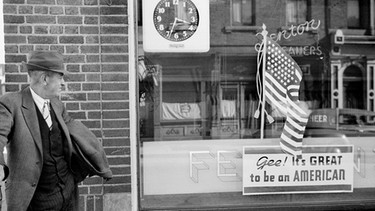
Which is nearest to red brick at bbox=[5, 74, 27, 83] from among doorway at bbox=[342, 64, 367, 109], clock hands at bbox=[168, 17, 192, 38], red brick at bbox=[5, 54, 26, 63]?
red brick at bbox=[5, 54, 26, 63]

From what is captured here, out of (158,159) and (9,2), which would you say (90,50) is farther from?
(158,159)

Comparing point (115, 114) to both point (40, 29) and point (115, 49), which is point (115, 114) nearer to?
point (115, 49)

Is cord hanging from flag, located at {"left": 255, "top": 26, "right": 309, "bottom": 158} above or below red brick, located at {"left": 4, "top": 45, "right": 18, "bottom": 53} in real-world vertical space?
below

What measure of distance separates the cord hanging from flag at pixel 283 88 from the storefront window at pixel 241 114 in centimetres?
1

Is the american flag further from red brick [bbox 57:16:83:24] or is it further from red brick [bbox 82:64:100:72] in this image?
red brick [bbox 57:16:83:24]

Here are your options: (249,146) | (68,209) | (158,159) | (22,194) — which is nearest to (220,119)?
(249,146)

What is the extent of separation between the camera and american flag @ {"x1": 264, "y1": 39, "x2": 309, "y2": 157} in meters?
4.87

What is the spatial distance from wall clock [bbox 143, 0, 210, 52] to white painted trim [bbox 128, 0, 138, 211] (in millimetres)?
171

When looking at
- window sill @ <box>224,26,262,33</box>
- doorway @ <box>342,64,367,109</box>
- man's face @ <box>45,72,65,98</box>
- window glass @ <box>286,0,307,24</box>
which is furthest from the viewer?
doorway @ <box>342,64,367,109</box>

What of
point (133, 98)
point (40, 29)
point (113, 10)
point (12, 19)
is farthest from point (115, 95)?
point (12, 19)

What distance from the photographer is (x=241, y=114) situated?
4969 mm

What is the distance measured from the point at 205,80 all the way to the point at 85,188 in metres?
1.63

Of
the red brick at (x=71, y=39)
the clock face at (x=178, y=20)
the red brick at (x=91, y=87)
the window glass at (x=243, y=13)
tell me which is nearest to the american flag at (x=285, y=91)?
the window glass at (x=243, y=13)

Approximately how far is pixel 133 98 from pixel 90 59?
21.0 inches
